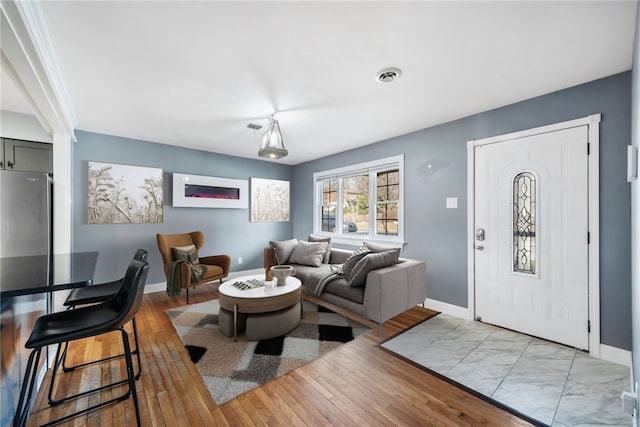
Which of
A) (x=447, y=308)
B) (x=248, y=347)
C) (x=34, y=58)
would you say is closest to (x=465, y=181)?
(x=447, y=308)

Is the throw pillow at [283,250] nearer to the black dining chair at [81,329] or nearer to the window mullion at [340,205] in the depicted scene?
the window mullion at [340,205]

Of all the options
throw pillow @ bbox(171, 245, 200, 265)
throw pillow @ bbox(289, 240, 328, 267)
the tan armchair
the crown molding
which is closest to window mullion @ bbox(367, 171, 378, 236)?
throw pillow @ bbox(289, 240, 328, 267)

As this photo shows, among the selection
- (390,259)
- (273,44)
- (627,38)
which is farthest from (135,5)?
(627,38)

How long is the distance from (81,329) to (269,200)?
423 centimetres

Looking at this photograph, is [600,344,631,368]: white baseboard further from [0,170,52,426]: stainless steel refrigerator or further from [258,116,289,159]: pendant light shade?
[0,170,52,426]: stainless steel refrigerator

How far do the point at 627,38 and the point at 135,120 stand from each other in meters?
4.61

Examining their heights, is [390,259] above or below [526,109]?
below

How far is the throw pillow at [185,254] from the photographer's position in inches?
148

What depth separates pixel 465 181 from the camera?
122 inches

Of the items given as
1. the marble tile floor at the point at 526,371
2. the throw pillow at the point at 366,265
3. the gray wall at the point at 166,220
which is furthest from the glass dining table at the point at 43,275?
the marble tile floor at the point at 526,371

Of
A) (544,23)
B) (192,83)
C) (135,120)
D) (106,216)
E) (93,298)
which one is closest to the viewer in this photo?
(544,23)

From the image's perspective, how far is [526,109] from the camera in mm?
2654

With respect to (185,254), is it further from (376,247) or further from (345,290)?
(376,247)

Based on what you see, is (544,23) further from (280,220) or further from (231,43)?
(280,220)
